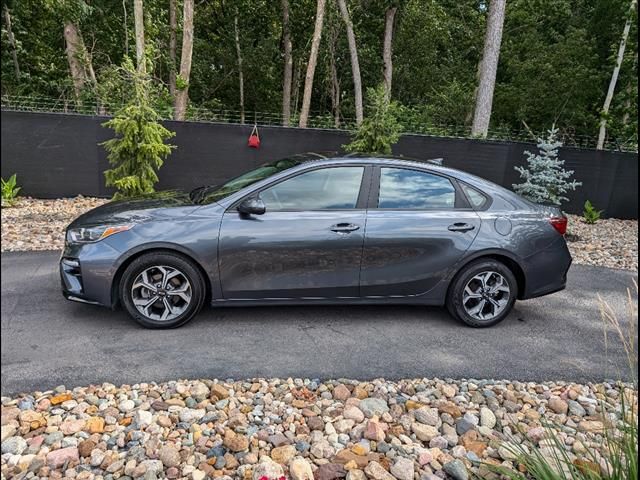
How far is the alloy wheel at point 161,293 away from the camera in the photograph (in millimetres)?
3805

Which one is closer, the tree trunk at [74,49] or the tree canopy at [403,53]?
the tree trunk at [74,49]

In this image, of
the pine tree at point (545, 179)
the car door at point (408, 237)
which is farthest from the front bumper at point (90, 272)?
the pine tree at point (545, 179)

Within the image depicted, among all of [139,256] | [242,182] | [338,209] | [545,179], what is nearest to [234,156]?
[242,182]

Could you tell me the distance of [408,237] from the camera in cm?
410

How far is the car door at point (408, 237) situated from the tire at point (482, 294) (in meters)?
0.19

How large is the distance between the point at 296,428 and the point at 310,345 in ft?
3.54

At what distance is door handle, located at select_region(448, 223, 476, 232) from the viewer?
13.6 feet

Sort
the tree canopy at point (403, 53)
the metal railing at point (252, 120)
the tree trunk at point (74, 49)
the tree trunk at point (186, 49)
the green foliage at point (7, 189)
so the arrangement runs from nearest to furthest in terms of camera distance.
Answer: the green foliage at point (7, 189) < the metal railing at point (252, 120) < the tree trunk at point (186, 49) < the tree trunk at point (74, 49) < the tree canopy at point (403, 53)

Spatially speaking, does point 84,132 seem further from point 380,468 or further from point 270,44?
point 270,44

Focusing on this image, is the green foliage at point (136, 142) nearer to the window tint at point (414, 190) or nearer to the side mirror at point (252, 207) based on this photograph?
the side mirror at point (252, 207)

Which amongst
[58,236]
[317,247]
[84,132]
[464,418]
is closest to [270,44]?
[84,132]

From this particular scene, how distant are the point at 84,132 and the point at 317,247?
23.9 feet

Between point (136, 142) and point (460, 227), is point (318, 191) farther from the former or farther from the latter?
point (136, 142)

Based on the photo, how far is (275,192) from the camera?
4.08 metres
